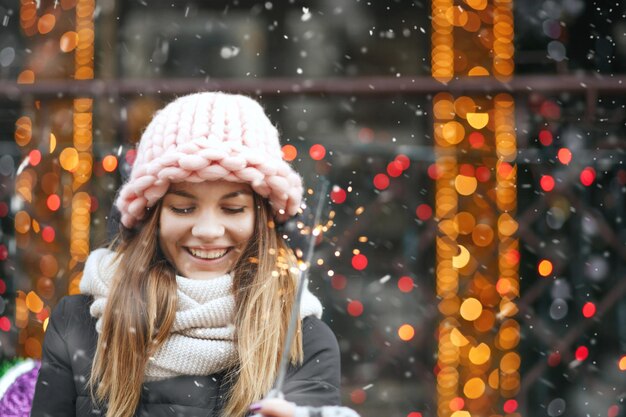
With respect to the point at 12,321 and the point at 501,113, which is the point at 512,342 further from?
the point at 12,321

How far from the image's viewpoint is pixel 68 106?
4.29 meters

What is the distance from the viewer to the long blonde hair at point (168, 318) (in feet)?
6.26

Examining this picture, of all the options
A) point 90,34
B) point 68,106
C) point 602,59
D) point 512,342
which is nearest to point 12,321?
point 68,106

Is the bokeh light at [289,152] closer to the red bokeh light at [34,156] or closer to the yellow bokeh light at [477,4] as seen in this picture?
the red bokeh light at [34,156]

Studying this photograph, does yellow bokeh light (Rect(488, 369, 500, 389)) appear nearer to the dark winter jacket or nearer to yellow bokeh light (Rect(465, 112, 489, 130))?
yellow bokeh light (Rect(465, 112, 489, 130))

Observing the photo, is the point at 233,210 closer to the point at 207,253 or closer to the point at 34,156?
the point at 207,253

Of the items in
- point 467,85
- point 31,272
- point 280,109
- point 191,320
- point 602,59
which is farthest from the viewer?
point 280,109

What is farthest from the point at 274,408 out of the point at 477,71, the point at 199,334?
the point at 477,71

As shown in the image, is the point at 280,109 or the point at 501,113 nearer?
the point at 501,113

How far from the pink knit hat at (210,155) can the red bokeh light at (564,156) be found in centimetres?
183

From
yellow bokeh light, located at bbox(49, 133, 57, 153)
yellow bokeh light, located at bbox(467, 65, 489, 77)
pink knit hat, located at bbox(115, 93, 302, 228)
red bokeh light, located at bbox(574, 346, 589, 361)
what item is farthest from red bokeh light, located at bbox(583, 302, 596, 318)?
yellow bokeh light, located at bbox(49, 133, 57, 153)

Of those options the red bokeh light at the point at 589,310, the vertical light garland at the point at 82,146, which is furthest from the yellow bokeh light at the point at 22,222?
the red bokeh light at the point at 589,310

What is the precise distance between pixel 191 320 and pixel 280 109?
300cm

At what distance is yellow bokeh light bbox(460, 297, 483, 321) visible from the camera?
429 centimetres
